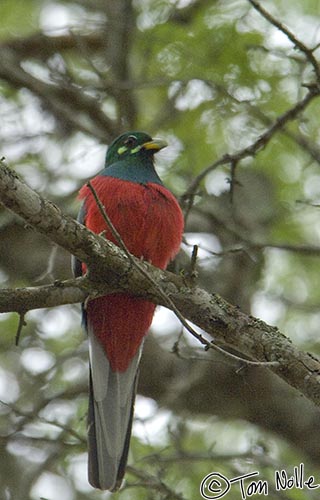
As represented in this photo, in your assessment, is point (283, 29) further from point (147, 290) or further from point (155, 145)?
point (147, 290)

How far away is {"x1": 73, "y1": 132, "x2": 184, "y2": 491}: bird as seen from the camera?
4699 millimetres

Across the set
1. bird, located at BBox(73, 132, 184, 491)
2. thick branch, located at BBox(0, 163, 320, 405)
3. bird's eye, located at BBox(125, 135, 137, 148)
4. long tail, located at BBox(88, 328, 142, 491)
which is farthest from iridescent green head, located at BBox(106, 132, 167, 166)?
thick branch, located at BBox(0, 163, 320, 405)

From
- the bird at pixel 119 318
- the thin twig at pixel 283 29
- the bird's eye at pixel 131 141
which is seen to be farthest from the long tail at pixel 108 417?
the thin twig at pixel 283 29

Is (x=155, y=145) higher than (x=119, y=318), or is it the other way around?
(x=155, y=145)

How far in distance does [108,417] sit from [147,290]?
45.9 inches

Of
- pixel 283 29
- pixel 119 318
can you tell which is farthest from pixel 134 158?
pixel 283 29

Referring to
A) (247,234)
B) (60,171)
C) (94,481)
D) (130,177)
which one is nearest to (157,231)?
(130,177)

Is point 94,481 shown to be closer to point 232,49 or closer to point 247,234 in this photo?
point 247,234

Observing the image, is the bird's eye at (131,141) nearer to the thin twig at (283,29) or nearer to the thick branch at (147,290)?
the thin twig at (283,29)

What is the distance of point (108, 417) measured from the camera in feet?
15.9

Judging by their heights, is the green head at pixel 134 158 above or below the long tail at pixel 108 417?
above

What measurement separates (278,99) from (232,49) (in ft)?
1.81

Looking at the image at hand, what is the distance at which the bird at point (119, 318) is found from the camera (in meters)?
4.70

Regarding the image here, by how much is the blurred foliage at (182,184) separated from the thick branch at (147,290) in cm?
160
